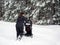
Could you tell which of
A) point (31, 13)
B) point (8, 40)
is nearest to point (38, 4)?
point (31, 13)

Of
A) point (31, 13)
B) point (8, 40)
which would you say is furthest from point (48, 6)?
point (8, 40)

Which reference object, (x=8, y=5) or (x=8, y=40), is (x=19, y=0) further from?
(x=8, y=40)

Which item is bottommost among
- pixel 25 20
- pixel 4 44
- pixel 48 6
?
pixel 4 44

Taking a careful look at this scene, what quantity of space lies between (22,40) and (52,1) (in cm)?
692

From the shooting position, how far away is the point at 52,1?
1523 cm

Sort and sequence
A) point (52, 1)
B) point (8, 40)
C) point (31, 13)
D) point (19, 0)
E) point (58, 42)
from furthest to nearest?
point (19, 0) < point (31, 13) < point (52, 1) < point (8, 40) < point (58, 42)

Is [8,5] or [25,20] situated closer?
[25,20]

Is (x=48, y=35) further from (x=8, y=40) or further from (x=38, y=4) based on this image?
(x=38, y=4)

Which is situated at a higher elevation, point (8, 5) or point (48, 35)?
point (8, 5)

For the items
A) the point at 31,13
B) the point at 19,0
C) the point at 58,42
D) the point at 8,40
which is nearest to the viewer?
the point at 58,42

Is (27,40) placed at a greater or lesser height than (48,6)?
lesser

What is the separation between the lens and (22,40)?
929 centimetres

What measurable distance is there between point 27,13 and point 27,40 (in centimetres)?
957

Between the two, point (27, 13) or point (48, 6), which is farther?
point (27, 13)
